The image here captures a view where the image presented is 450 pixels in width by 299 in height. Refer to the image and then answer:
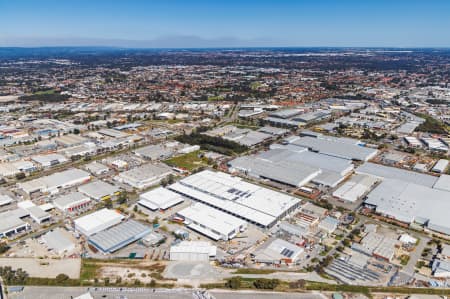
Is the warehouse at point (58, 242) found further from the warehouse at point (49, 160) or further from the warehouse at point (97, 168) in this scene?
the warehouse at point (49, 160)

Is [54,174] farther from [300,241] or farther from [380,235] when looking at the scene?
[380,235]

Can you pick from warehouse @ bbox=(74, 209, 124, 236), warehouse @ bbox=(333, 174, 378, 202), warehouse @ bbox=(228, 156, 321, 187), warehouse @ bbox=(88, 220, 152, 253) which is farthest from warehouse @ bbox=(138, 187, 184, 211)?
warehouse @ bbox=(333, 174, 378, 202)

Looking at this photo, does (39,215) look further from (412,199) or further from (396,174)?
(396,174)

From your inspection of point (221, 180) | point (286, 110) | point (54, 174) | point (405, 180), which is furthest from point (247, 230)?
point (286, 110)

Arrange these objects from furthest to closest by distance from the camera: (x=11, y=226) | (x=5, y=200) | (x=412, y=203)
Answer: (x=5, y=200)
(x=412, y=203)
(x=11, y=226)

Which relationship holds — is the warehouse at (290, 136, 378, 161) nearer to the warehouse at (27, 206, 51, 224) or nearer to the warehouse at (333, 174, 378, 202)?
the warehouse at (333, 174, 378, 202)

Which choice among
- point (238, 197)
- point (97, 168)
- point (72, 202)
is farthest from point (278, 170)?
point (72, 202)
